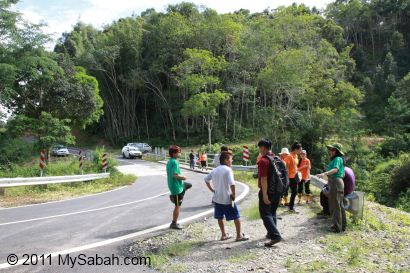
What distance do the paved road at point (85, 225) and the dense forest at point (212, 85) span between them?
15109 mm

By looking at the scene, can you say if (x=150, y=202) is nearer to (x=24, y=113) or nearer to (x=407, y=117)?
(x=24, y=113)

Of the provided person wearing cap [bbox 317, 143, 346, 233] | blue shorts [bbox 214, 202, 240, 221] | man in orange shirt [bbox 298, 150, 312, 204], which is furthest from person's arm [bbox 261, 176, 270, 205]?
man in orange shirt [bbox 298, 150, 312, 204]

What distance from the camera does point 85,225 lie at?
326 inches

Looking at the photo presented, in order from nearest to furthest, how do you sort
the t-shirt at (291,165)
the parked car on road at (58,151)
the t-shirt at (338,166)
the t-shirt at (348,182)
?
the t-shirt at (338,166)
the t-shirt at (348,182)
the t-shirt at (291,165)
the parked car on road at (58,151)

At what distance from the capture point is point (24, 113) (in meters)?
29.4

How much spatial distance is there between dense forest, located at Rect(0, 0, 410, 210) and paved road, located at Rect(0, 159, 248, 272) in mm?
15109

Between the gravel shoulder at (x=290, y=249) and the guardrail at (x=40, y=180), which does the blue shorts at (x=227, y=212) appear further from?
the guardrail at (x=40, y=180)

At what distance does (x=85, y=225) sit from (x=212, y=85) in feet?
124

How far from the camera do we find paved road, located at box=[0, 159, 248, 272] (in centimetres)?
621

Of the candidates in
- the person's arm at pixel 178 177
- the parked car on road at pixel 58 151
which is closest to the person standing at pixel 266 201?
the person's arm at pixel 178 177

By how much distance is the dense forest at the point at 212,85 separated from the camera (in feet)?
92.5

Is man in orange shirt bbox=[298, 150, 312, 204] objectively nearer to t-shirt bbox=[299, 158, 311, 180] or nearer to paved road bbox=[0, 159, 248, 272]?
t-shirt bbox=[299, 158, 311, 180]

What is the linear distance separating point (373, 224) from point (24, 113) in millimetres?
27016

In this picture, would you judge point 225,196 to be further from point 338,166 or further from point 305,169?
point 305,169
